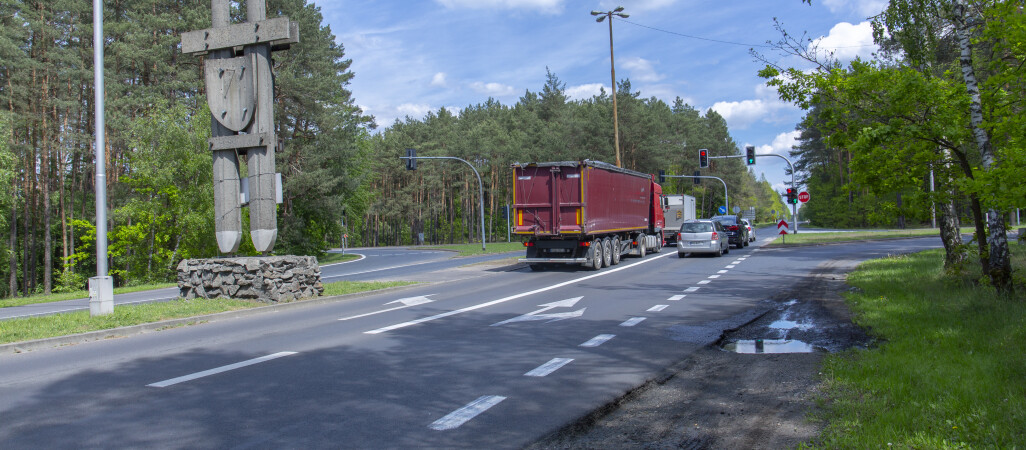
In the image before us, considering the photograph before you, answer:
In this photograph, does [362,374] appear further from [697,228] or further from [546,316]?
[697,228]

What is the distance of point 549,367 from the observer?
6.78 meters

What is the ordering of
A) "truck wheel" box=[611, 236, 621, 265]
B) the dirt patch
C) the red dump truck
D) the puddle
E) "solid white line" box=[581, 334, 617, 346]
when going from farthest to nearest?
1. "truck wheel" box=[611, 236, 621, 265]
2. the red dump truck
3. "solid white line" box=[581, 334, 617, 346]
4. the puddle
5. the dirt patch

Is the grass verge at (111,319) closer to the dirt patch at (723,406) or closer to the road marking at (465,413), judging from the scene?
the road marking at (465,413)

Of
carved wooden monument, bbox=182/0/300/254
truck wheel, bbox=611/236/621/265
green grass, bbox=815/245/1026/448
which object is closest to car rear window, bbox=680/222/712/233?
truck wheel, bbox=611/236/621/265

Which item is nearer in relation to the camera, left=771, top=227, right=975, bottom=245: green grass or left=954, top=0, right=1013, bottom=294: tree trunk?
left=954, top=0, right=1013, bottom=294: tree trunk

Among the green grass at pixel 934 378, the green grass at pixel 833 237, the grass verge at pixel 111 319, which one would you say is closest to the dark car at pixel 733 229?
the green grass at pixel 833 237

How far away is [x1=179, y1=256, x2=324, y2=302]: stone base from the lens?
13.3m

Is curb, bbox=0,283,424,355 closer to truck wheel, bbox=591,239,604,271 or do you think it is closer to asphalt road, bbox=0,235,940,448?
asphalt road, bbox=0,235,940,448

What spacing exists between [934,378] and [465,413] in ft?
12.7

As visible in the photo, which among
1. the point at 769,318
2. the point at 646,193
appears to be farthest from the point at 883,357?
Answer: the point at 646,193

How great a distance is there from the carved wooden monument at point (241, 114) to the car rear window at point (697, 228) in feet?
57.4

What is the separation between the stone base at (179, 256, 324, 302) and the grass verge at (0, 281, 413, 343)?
0.28m

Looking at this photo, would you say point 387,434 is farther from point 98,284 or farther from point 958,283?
point 958,283

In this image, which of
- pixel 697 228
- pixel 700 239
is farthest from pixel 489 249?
pixel 700 239
